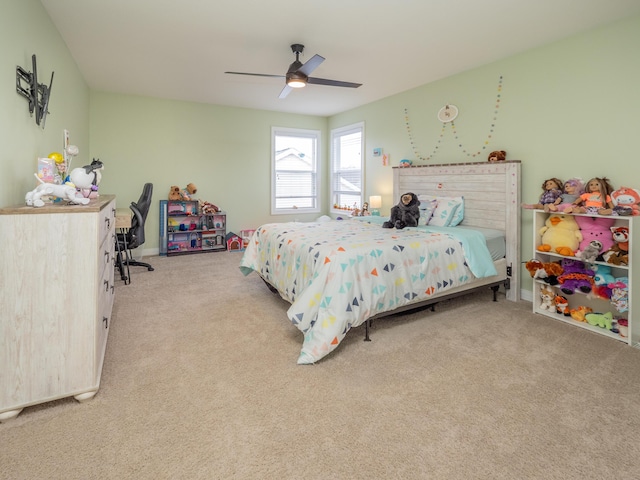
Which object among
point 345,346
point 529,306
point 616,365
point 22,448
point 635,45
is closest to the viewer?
point 22,448

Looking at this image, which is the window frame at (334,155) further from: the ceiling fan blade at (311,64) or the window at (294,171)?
the ceiling fan blade at (311,64)

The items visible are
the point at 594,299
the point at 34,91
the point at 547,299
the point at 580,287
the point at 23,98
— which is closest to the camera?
the point at 23,98

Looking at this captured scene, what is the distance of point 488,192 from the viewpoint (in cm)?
383

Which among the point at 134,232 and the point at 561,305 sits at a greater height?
the point at 134,232

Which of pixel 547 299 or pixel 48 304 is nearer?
pixel 48 304

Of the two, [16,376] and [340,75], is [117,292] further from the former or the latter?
[340,75]

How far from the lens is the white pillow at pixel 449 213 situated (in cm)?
391

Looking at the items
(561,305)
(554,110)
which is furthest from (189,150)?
(561,305)

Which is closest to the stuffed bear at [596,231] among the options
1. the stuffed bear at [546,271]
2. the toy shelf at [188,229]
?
the stuffed bear at [546,271]

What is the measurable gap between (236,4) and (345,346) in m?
2.68

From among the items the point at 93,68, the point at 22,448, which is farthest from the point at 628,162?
the point at 93,68

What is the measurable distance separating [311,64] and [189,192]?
11.6 feet

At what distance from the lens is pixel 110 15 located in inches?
115

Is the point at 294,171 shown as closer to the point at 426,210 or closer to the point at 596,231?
the point at 426,210
